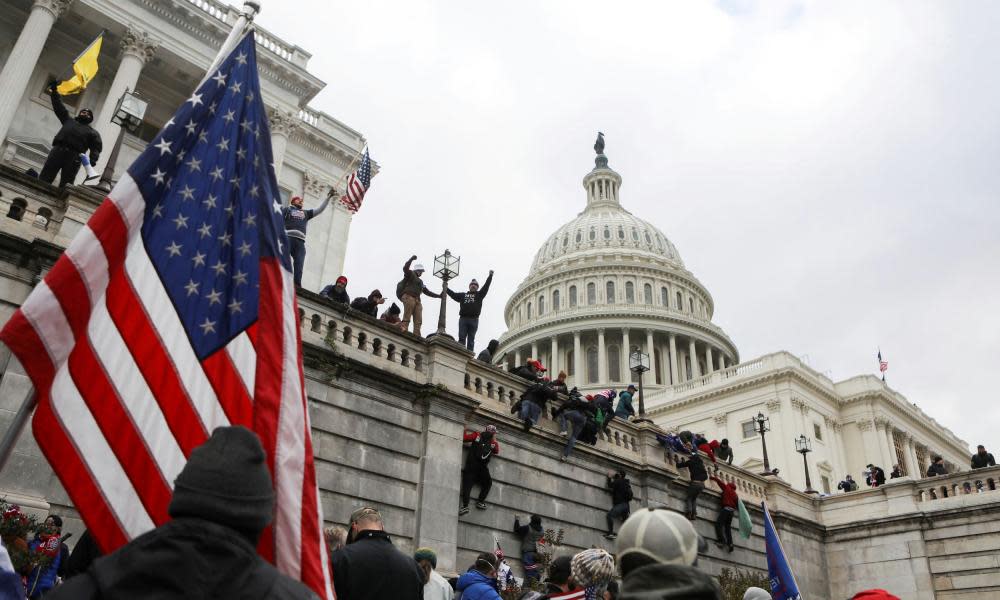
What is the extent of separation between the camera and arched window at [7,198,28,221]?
12305 millimetres

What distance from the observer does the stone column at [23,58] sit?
942 inches

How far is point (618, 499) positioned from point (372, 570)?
13982mm

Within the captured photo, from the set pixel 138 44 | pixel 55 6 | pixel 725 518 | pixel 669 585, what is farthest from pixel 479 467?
pixel 55 6

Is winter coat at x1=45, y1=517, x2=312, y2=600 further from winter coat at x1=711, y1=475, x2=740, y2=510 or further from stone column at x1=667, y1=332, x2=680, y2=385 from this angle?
stone column at x1=667, y1=332, x2=680, y2=385

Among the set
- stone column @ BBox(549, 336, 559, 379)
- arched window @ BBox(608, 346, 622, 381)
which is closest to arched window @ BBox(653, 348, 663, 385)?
arched window @ BBox(608, 346, 622, 381)

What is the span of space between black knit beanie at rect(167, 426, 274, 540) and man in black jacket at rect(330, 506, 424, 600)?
118 inches

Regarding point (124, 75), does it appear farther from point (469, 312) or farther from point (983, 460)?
point (983, 460)

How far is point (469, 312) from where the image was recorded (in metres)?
18.8

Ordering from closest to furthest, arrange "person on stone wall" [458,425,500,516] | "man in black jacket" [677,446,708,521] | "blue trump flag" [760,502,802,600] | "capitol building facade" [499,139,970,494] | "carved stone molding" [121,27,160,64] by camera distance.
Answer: "blue trump flag" [760,502,802,600] < "person on stone wall" [458,425,500,516] < "man in black jacket" [677,446,708,521] < "carved stone molding" [121,27,160,64] < "capitol building facade" [499,139,970,494]

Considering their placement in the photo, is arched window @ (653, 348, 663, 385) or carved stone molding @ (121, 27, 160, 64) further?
arched window @ (653, 348, 663, 385)

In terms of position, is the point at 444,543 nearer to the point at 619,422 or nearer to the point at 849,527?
the point at 619,422

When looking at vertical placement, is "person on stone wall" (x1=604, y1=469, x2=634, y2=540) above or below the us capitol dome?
below

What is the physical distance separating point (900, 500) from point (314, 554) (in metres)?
28.1

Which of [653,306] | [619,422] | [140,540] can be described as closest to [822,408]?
[653,306]
